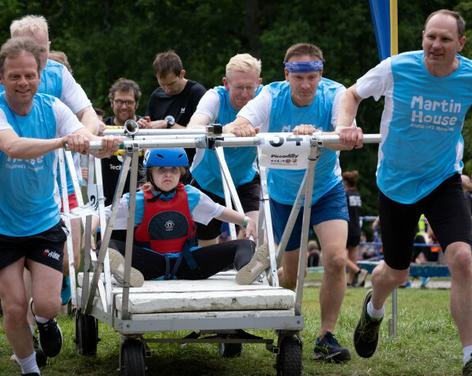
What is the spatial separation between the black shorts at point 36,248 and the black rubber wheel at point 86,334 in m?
0.97

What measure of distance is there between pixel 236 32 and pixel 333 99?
81.4ft

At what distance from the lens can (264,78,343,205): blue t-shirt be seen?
755cm

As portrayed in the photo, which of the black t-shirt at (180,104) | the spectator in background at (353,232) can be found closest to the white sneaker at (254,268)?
the black t-shirt at (180,104)

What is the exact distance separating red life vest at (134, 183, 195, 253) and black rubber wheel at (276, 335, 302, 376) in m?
1.21

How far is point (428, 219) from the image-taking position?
6.86m

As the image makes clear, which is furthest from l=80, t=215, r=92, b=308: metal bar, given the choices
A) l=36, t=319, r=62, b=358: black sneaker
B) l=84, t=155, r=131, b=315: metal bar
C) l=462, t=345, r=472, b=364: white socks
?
l=462, t=345, r=472, b=364: white socks

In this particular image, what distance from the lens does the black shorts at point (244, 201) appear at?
28.7 feet

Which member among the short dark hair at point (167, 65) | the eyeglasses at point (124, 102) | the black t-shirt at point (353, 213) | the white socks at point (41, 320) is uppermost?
the short dark hair at point (167, 65)

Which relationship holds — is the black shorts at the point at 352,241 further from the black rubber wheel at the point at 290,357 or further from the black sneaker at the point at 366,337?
the black rubber wheel at the point at 290,357

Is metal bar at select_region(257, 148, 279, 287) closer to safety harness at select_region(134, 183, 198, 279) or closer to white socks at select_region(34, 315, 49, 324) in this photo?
safety harness at select_region(134, 183, 198, 279)

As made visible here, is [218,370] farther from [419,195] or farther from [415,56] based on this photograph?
[415,56]

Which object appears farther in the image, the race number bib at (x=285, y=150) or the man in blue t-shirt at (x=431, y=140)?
the man in blue t-shirt at (x=431, y=140)

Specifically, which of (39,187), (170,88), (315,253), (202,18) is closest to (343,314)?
(170,88)

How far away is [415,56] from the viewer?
6.73 metres
